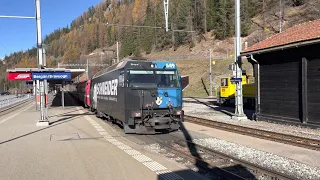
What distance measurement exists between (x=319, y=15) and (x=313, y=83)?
145ft

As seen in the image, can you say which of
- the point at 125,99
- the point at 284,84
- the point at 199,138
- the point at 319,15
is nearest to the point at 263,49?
the point at 284,84

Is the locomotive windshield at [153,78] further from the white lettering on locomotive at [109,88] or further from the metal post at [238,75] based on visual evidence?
the metal post at [238,75]

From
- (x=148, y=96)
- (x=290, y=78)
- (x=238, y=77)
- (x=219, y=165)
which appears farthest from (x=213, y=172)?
(x=238, y=77)

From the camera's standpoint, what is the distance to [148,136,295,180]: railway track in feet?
23.0

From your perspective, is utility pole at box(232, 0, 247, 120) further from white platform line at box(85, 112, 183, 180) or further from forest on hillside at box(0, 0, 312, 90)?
forest on hillside at box(0, 0, 312, 90)

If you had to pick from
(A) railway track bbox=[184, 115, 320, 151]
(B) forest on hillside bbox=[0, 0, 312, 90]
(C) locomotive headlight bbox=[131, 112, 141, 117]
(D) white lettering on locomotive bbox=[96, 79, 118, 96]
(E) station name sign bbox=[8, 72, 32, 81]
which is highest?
(B) forest on hillside bbox=[0, 0, 312, 90]

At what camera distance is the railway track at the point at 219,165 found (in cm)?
700

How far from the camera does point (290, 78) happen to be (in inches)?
591

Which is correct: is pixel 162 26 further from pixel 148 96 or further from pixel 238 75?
pixel 148 96

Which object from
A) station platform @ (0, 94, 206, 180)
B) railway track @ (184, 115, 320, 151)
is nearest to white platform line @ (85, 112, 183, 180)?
station platform @ (0, 94, 206, 180)

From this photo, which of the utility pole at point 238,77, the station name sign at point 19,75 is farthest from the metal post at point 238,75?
the station name sign at point 19,75

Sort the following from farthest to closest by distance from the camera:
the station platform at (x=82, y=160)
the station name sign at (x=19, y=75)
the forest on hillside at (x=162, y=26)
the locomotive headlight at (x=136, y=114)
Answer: the forest on hillside at (x=162, y=26) < the station name sign at (x=19, y=75) < the locomotive headlight at (x=136, y=114) < the station platform at (x=82, y=160)

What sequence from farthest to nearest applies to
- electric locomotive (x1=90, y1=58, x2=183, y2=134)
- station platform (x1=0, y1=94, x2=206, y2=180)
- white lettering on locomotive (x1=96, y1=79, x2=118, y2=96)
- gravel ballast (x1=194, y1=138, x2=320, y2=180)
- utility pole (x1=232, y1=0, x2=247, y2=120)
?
utility pole (x1=232, y1=0, x2=247, y2=120) → white lettering on locomotive (x1=96, y1=79, x2=118, y2=96) → electric locomotive (x1=90, y1=58, x2=183, y2=134) → gravel ballast (x1=194, y1=138, x2=320, y2=180) → station platform (x1=0, y1=94, x2=206, y2=180)

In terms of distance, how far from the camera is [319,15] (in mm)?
51438
